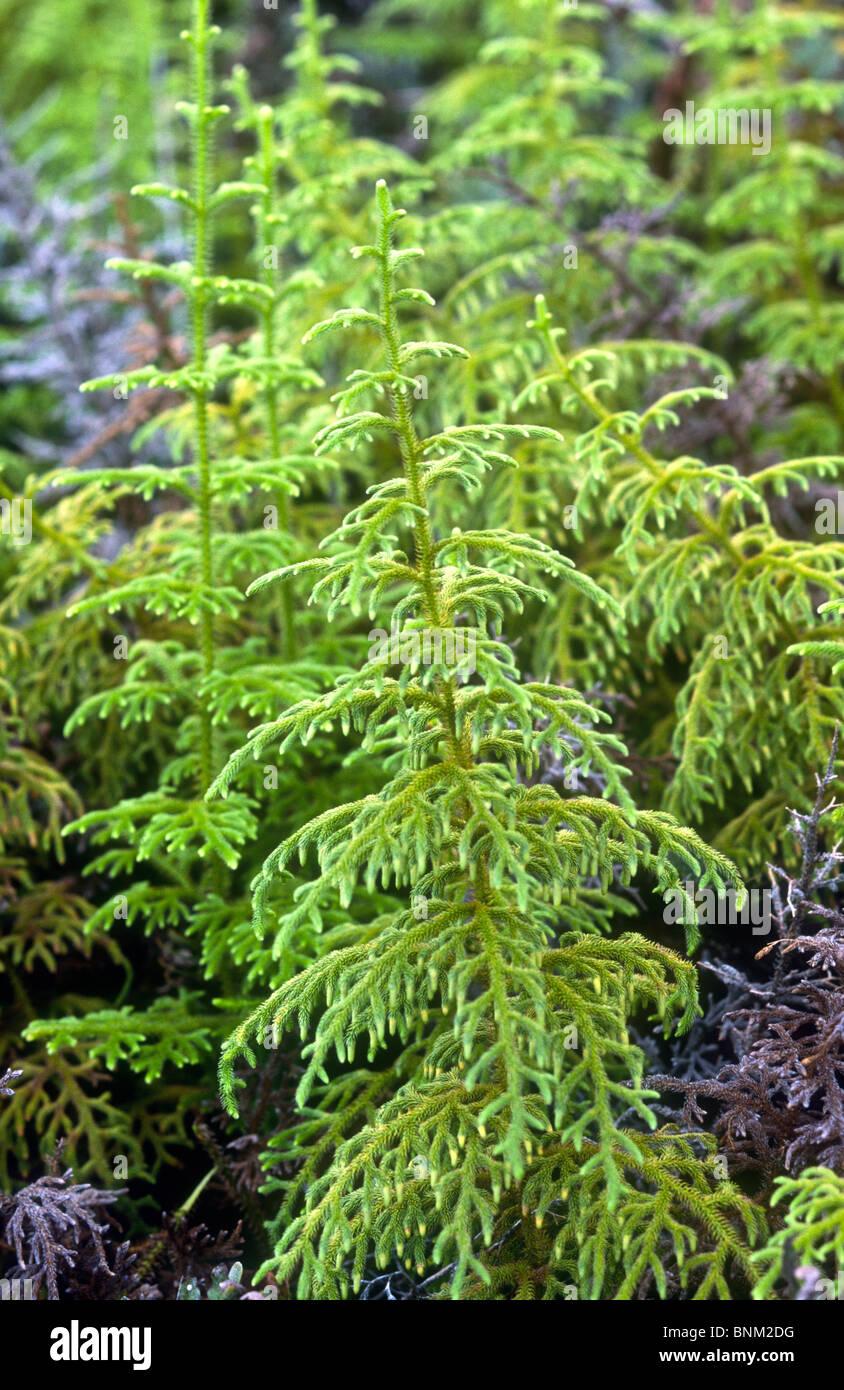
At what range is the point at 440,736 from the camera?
4.89 feet

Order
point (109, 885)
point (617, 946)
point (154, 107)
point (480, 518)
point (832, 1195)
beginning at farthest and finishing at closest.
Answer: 1. point (154, 107)
2. point (480, 518)
3. point (109, 885)
4. point (617, 946)
5. point (832, 1195)

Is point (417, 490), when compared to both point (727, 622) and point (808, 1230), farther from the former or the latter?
point (808, 1230)

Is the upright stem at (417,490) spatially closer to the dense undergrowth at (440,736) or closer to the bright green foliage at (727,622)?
the dense undergrowth at (440,736)

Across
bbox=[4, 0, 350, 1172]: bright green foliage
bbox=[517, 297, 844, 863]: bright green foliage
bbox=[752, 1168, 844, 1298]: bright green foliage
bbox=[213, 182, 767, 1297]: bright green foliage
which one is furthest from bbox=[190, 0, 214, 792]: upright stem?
bbox=[752, 1168, 844, 1298]: bright green foliage

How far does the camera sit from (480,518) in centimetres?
238

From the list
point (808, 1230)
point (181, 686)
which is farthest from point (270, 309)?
point (808, 1230)

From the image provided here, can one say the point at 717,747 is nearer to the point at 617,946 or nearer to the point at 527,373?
the point at 617,946

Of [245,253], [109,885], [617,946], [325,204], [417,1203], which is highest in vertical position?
[245,253]

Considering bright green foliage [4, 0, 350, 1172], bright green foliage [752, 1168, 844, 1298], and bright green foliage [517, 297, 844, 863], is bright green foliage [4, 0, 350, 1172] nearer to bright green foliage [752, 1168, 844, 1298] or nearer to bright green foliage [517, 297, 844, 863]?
bright green foliage [517, 297, 844, 863]

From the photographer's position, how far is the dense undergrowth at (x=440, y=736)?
1452 mm

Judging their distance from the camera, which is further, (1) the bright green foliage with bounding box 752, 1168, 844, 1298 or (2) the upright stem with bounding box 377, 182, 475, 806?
(2) the upright stem with bounding box 377, 182, 475, 806

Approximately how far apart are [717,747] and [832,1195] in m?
0.71

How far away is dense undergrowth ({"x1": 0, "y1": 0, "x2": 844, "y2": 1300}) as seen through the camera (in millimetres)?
1452
